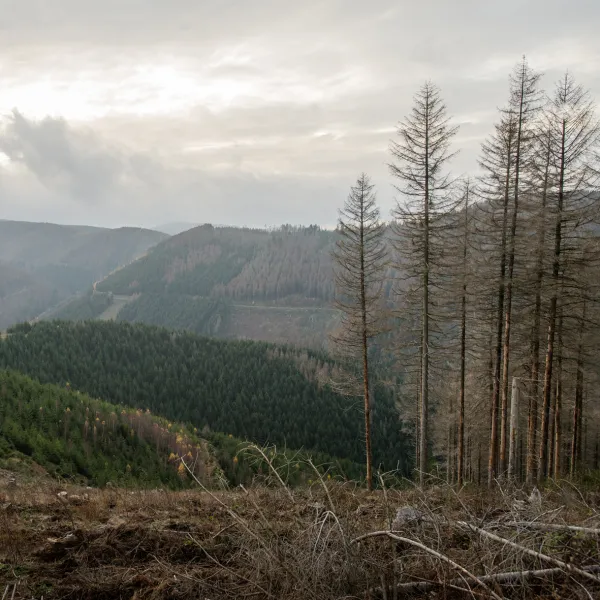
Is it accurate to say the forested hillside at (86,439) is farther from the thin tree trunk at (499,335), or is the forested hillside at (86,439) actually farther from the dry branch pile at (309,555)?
the dry branch pile at (309,555)

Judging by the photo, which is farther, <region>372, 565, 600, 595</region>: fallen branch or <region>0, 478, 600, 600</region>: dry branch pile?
<region>0, 478, 600, 600</region>: dry branch pile

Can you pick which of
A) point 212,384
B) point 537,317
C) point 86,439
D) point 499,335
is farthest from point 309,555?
point 212,384

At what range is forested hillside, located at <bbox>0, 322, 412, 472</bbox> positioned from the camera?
58.9 meters

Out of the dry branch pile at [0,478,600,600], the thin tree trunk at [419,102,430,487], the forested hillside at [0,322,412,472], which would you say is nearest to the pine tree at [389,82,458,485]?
the thin tree trunk at [419,102,430,487]

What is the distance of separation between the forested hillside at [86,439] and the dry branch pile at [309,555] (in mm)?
15307

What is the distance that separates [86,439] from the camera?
98.9 feet

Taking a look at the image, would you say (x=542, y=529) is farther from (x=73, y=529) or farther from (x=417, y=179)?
(x=417, y=179)

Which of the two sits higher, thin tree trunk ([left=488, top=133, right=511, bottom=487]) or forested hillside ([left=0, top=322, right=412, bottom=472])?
thin tree trunk ([left=488, top=133, right=511, bottom=487])

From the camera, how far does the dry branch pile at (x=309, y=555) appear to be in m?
3.20

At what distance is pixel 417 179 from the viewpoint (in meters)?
14.7

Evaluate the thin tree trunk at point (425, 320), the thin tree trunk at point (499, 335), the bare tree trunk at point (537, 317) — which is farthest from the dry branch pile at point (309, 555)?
the thin tree trunk at point (499, 335)

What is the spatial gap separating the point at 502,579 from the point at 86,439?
32.4 metres

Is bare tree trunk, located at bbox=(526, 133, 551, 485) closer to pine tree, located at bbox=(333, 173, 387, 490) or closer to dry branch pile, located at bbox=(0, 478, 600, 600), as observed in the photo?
pine tree, located at bbox=(333, 173, 387, 490)

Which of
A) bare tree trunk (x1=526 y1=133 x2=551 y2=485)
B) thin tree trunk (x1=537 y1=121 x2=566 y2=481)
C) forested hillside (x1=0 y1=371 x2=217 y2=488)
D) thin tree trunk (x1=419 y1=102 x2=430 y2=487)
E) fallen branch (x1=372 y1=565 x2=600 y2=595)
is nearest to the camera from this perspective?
fallen branch (x1=372 y1=565 x2=600 y2=595)
